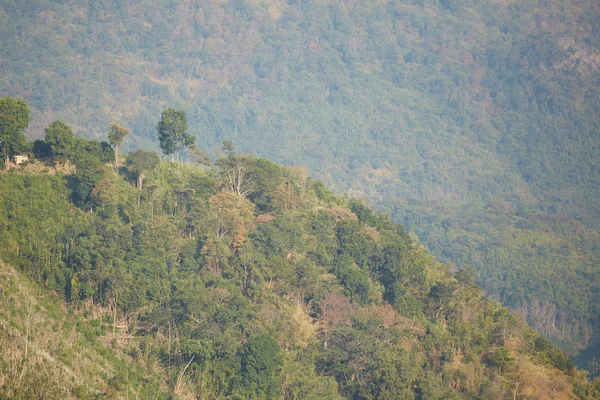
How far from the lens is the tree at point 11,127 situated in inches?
2053

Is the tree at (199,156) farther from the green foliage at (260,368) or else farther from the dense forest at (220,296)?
the green foliage at (260,368)

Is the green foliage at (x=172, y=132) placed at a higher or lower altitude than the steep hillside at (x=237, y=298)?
higher

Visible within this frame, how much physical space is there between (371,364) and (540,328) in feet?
232

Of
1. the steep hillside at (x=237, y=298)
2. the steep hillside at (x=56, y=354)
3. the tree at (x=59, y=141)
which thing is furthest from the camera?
the tree at (x=59, y=141)

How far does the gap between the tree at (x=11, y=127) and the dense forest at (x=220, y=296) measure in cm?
14

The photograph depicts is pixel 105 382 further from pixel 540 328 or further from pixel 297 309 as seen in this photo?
pixel 540 328

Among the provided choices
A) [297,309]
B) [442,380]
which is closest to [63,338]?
[297,309]

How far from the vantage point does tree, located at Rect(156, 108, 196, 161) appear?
6273 centimetres

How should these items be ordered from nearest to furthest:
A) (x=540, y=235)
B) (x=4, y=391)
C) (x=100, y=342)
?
(x=4, y=391)
(x=100, y=342)
(x=540, y=235)

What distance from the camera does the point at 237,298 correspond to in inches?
1984

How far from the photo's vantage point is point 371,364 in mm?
48750

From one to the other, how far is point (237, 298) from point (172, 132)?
1733 cm

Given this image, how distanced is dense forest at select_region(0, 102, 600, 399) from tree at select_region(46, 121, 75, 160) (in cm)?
10

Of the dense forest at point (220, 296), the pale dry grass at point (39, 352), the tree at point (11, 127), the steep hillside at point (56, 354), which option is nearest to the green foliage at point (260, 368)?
the dense forest at point (220, 296)
